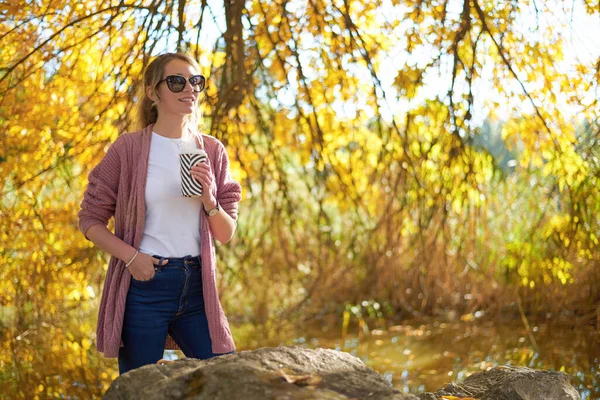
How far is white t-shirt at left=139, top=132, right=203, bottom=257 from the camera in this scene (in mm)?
2234

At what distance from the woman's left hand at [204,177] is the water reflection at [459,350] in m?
2.46

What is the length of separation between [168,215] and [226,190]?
225 mm

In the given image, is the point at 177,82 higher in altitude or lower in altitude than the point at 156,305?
higher

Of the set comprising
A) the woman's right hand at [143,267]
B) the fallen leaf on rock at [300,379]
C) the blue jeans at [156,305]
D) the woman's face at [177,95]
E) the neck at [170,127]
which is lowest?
the fallen leaf on rock at [300,379]

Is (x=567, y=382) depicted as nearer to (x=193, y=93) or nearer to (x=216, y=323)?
(x=216, y=323)

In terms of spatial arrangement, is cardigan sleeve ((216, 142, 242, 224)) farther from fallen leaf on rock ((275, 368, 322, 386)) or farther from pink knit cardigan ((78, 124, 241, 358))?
fallen leaf on rock ((275, 368, 322, 386))

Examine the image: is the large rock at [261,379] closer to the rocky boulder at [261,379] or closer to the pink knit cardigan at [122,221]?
the rocky boulder at [261,379]

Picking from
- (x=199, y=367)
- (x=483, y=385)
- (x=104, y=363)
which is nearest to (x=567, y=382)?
(x=483, y=385)

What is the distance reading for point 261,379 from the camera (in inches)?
71.2

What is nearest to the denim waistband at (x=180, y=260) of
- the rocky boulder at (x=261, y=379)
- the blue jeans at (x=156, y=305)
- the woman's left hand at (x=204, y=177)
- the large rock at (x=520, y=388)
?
the blue jeans at (x=156, y=305)

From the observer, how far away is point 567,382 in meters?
2.67

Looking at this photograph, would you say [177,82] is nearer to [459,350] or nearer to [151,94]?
[151,94]

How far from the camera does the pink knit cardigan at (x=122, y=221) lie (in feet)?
7.30

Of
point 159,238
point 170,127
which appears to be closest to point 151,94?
point 170,127
